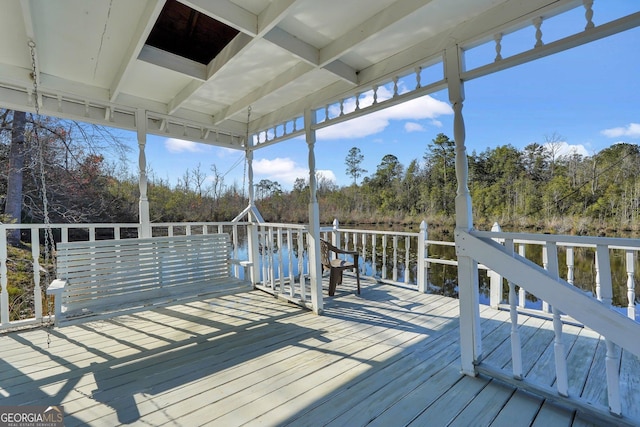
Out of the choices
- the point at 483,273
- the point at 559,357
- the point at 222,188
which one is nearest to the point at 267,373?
the point at 559,357

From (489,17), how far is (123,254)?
11.6 feet

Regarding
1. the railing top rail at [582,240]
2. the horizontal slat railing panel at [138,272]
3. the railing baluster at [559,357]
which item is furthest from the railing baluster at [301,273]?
the railing baluster at [559,357]

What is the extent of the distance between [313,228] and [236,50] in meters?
1.83

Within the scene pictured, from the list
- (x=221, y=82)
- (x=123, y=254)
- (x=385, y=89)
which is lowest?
(x=123, y=254)

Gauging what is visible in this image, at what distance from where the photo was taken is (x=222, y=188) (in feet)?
23.8

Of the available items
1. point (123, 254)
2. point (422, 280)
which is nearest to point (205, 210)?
point (123, 254)

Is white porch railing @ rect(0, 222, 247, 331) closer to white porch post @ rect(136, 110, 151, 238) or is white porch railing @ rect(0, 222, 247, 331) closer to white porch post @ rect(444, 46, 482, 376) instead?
white porch post @ rect(136, 110, 151, 238)

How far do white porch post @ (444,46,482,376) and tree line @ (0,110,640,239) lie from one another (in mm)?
3144

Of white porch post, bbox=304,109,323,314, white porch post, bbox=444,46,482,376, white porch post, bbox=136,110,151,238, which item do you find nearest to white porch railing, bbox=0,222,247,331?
white porch post, bbox=136,110,151,238

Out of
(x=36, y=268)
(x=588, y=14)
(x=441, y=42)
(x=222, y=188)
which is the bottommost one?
(x=36, y=268)

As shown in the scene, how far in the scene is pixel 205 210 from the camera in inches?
289

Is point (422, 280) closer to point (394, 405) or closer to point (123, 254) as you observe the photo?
point (394, 405)

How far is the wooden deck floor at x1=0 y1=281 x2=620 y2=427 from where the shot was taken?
151cm

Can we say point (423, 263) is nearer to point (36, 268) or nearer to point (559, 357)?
point (559, 357)
